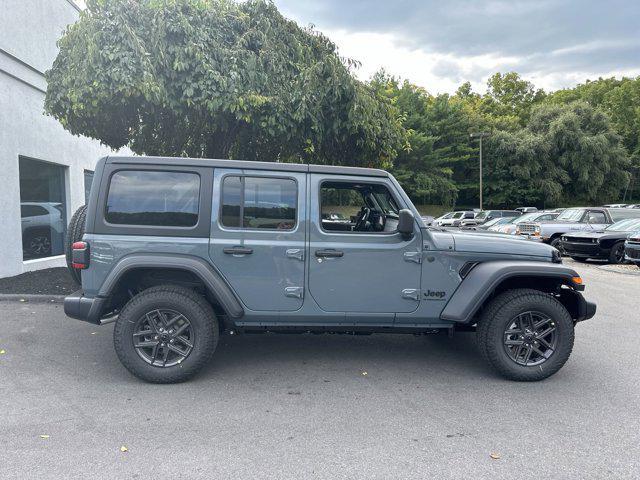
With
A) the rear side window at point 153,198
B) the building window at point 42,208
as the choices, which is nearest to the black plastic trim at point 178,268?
the rear side window at point 153,198

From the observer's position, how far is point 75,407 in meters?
3.59

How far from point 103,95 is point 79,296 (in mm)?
3672

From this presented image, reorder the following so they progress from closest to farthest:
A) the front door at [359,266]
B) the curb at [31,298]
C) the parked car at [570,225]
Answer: the front door at [359,266] → the curb at [31,298] → the parked car at [570,225]

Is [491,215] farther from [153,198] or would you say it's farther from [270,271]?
[153,198]

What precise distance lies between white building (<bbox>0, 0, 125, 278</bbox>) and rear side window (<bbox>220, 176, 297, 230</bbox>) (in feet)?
21.0

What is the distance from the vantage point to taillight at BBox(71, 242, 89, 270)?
3.91 meters

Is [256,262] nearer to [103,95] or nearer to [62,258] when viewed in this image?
[103,95]

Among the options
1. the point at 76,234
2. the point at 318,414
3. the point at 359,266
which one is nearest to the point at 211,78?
the point at 76,234

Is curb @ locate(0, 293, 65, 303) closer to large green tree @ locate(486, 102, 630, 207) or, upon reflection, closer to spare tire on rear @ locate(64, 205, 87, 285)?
spare tire on rear @ locate(64, 205, 87, 285)

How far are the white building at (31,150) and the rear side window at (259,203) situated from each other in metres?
6.39

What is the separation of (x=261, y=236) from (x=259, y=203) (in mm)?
306

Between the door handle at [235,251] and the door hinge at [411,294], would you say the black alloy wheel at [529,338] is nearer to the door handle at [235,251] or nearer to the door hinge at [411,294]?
the door hinge at [411,294]

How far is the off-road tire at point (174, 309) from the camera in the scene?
395cm

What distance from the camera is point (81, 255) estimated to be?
12.9 feet
